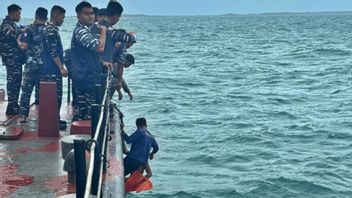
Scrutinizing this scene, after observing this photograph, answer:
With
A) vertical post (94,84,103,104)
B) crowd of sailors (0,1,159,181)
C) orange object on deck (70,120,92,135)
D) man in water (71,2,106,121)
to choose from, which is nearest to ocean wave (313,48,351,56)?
crowd of sailors (0,1,159,181)

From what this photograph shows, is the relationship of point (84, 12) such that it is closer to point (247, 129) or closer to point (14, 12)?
point (14, 12)

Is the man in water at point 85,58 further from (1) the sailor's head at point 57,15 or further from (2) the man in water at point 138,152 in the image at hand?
(1) the sailor's head at point 57,15

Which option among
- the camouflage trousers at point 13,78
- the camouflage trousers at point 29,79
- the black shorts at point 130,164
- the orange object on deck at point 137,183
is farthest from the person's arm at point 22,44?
the orange object on deck at point 137,183

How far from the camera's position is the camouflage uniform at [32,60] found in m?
8.79

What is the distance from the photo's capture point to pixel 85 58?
7488mm

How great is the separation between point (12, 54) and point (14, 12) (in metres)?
0.69

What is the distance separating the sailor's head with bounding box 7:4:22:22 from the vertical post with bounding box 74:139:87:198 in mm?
5530

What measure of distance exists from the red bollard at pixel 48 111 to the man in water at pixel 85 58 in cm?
42

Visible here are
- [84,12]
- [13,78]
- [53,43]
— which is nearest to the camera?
[84,12]

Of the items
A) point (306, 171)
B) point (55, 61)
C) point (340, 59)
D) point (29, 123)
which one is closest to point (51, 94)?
point (55, 61)

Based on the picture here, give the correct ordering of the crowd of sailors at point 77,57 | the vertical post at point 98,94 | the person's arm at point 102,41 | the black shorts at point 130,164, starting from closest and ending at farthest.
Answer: the vertical post at point 98,94 < the person's arm at point 102,41 < the crowd of sailors at point 77,57 < the black shorts at point 130,164

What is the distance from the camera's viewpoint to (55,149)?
302 inches

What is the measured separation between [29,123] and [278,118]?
37.3 ft

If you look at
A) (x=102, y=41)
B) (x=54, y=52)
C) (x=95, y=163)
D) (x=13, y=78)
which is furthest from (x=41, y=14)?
Result: (x=95, y=163)
